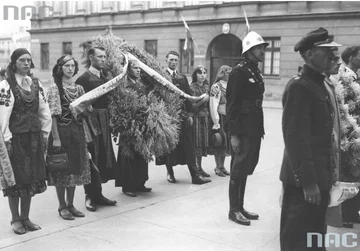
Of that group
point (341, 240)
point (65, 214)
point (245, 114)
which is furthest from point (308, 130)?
point (65, 214)

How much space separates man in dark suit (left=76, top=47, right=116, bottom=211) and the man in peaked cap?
2.80m

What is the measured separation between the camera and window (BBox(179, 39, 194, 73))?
83.8 ft

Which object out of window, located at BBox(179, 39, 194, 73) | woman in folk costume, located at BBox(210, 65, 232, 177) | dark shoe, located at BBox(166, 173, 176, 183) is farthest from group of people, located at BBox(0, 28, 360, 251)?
window, located at BBox(179, 39, 194, 73)

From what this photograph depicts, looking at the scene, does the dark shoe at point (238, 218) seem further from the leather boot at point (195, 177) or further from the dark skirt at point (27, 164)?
the dark skirt at point (27, 164)

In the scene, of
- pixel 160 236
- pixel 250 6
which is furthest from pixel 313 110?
pixel 250 6

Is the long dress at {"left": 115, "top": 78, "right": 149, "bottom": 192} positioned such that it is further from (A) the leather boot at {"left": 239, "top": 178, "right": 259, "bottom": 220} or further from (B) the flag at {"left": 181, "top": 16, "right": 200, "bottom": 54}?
(B) the flag at {"left": 181, "top": 16, "right": 200, "bottom": 54}

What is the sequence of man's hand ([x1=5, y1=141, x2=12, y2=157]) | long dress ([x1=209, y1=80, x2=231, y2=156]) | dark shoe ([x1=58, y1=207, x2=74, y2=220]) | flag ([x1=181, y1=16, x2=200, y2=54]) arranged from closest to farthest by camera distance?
man's hand ([x1=5, y1=141, x2=12, y2=157])
dark shoe ([x1=58, y1=207, x2=74, y2=220])
long dress ([x1=209, y1=80, x2=231, y2=156])
flag ([x1=181, y1=16, x2=200, y2=54])

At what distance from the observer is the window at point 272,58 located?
22.4m

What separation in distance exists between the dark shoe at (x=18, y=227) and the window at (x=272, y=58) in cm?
1966

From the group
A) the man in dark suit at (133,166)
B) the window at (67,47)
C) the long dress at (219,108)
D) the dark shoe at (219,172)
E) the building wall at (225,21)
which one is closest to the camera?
the man in dark suit at (133,166)

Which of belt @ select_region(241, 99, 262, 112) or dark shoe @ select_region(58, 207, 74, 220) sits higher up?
belt @ select_region(241, 99, 262, 112)

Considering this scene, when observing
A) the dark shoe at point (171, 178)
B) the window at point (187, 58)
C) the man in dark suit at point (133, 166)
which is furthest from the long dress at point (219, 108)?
the window at point (187, 58)

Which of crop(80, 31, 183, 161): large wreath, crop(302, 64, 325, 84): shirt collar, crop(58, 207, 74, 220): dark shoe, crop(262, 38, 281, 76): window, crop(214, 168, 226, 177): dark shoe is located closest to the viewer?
crop(302, 64, 325, 84): shirt collar

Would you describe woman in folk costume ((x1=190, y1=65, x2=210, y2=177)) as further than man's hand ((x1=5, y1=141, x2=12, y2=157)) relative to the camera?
Yes
